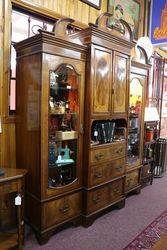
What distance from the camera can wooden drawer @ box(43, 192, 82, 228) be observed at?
239 centimetres

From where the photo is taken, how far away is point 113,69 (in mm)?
2811

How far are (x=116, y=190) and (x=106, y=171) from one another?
39cm

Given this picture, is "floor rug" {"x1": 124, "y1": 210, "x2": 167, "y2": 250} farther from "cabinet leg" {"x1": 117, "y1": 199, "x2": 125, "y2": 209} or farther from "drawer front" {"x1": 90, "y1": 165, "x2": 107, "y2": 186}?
"drawer front" {"x1": 90, "y1": 165, "x2": 107, "y2": 186}

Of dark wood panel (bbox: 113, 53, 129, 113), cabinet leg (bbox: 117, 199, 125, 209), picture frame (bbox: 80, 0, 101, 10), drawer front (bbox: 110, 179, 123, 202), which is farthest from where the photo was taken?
picture frame (bbox: 80, 0, 101, 10)

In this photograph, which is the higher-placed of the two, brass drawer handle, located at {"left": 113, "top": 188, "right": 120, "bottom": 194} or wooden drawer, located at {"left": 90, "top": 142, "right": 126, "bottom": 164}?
wooden drawer, located at {"left": 90, "top": 142, "right": 126, "bottom": 164}

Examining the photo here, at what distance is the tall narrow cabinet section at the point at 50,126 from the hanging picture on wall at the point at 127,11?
1710mm

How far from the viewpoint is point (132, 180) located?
143 inches

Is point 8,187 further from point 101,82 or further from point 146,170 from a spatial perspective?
point 146,170

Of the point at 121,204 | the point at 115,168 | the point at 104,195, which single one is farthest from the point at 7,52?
the point at 121,204

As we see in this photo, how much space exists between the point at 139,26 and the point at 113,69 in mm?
2118

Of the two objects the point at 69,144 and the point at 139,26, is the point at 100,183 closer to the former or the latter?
the point at 69,144

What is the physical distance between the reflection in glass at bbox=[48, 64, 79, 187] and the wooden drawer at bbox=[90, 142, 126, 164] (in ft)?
0.71

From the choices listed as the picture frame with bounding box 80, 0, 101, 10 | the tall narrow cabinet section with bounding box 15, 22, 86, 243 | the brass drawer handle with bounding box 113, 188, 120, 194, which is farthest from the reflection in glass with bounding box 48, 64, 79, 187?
the picture frame with bounding box 80, 0, 101, 10

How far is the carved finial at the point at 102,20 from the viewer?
2.58 metres
